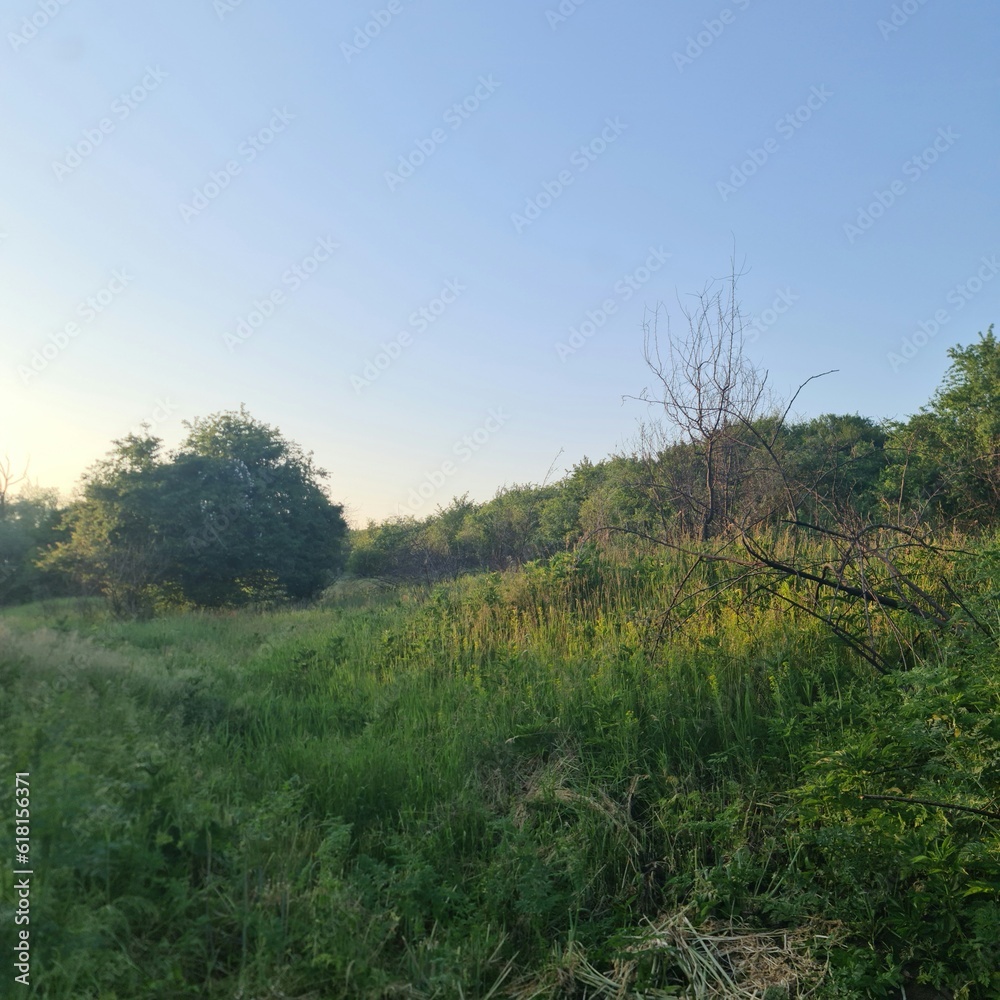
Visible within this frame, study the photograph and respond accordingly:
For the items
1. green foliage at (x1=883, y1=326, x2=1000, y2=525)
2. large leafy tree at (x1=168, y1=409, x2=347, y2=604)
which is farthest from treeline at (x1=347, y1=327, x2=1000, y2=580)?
large leafy tree at (x1=168, y1=409, x2=347, y2=604)

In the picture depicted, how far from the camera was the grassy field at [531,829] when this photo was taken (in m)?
2.63

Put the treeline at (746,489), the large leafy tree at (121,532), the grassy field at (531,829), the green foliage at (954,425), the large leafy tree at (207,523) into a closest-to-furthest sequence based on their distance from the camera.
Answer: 1. the grassy field at (531,829)
2. the treeline at (746,489)
3. the large leafy tree at (121,532)
4. the large leafy tree at (207,523)
5. the green foliage at (954,425)

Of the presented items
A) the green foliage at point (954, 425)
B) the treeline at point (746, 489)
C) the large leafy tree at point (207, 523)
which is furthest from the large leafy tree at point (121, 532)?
the green foliage at point (954, 425)

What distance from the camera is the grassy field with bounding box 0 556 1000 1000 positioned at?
263cm

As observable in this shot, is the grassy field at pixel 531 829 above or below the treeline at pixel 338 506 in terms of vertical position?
below

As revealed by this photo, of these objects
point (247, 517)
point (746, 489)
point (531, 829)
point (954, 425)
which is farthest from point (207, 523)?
point (954, 425)

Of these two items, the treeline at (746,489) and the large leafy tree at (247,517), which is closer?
the treeline at (746,489)

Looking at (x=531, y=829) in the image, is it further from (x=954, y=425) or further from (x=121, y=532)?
(x=954, y=425)

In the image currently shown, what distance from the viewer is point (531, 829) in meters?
3.74

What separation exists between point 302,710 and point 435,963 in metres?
3.28

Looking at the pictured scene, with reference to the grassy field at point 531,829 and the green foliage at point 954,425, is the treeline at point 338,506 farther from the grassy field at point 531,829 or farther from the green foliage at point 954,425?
the grassy field at point 531,829

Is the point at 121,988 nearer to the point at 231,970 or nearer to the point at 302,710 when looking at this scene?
the point at 231,970

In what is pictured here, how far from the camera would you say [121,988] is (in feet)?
7.70

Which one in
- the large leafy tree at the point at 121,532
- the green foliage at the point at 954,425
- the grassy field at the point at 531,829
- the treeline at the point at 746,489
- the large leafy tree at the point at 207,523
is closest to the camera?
the grassy field at the point at 531,829
